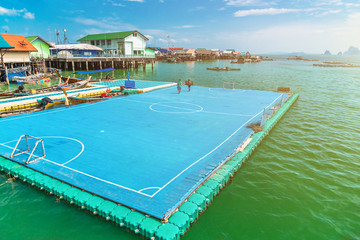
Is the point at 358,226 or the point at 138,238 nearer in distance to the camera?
the point at 138,238

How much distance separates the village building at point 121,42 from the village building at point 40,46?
21.6 meters

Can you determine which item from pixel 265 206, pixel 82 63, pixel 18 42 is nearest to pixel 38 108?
pixel 265 206

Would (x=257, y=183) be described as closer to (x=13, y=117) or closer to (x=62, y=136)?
(x=62, y=136)

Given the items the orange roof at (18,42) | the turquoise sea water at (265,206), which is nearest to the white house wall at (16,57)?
the orange roof at (18,42)

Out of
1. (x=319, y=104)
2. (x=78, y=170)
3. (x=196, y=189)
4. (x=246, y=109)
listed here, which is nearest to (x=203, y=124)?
(x=246, y=109)

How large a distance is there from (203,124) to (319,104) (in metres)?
27.6

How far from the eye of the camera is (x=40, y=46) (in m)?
84.8

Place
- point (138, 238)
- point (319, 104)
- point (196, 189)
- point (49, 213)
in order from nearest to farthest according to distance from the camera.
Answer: point (138, 238) < point (49, 213) < point (196, 189) < point (319, 104)

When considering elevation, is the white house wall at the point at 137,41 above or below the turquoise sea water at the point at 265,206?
above

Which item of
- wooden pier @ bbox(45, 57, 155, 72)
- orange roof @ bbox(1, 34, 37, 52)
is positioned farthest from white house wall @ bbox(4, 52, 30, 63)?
wooden pier @ bbox(45, 57, 155, 72)

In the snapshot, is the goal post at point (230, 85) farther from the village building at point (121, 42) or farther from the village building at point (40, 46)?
the village building at point (40, 46)

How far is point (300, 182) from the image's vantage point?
14789 mm

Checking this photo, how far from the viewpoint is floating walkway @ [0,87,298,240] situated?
10242 millimetres

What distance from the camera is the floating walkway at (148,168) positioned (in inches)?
403
